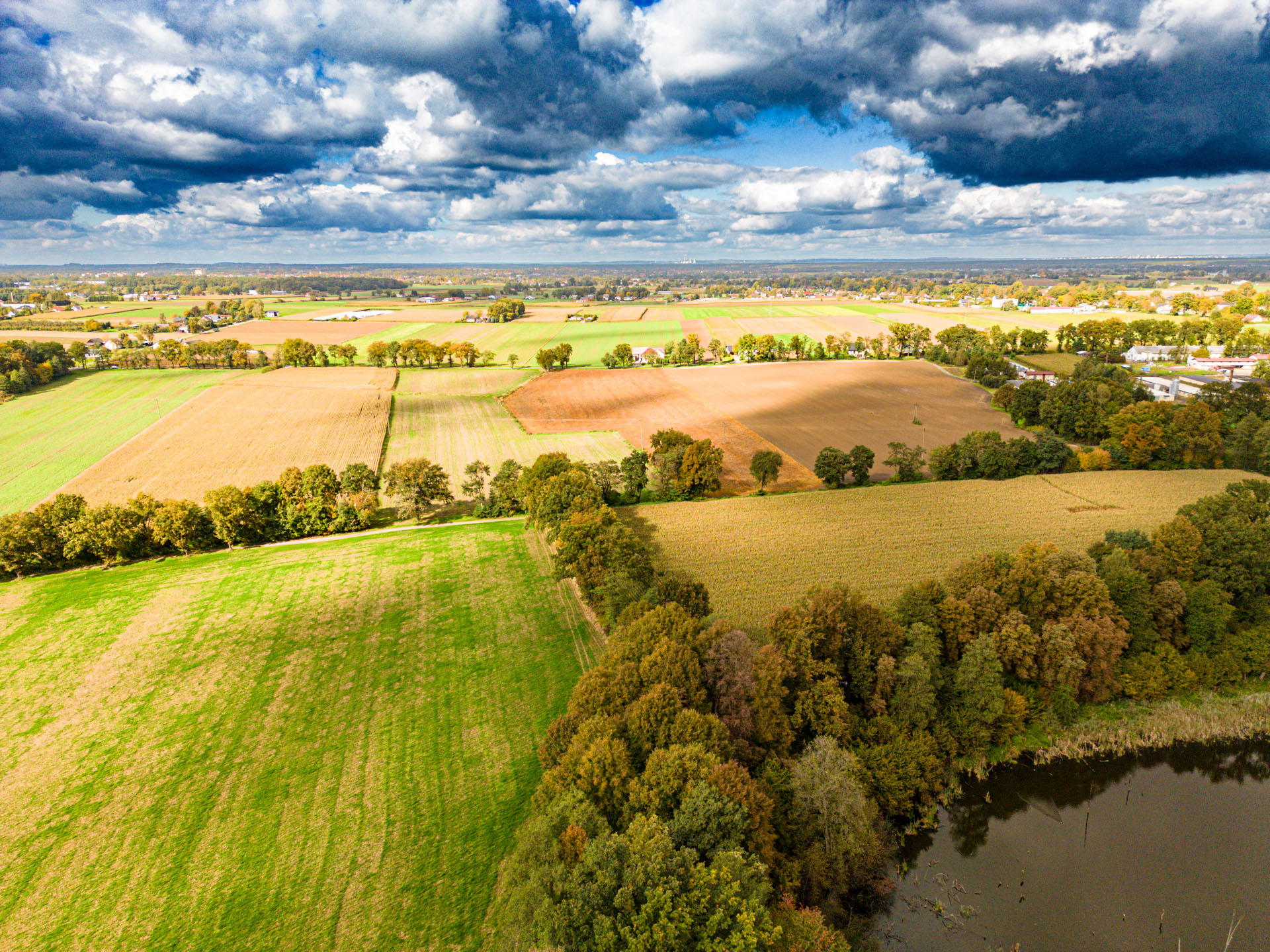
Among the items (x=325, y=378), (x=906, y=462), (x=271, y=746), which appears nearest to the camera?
(x=271, y=746)

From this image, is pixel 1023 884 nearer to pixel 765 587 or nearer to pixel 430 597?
pixel 765 587

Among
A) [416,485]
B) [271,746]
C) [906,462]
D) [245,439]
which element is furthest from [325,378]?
[906,462]

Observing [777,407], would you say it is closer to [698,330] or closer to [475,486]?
[475,486]

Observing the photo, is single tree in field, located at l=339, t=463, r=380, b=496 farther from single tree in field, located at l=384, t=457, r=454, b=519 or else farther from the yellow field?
the yellow field

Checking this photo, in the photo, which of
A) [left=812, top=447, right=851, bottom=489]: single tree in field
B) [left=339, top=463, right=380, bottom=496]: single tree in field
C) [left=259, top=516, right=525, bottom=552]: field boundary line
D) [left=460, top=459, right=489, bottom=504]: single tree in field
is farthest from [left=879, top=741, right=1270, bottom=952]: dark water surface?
[left=339, top=463, right=380, bottom=496]: single tree in field

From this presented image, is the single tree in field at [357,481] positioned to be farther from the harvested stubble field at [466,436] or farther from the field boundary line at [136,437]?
the field boundary line at [136,437]

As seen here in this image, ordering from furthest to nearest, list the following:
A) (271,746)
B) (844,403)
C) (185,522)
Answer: (844,403) < (185,522) < (271,746)

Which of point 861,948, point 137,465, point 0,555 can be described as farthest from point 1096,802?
point 137,465

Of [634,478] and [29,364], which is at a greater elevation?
[29,364]
